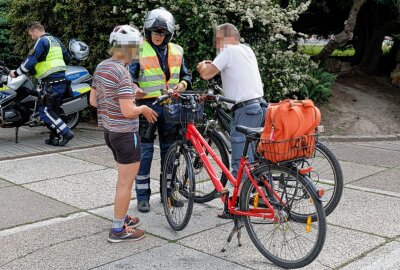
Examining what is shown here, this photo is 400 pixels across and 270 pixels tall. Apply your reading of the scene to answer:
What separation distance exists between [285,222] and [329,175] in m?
1.07

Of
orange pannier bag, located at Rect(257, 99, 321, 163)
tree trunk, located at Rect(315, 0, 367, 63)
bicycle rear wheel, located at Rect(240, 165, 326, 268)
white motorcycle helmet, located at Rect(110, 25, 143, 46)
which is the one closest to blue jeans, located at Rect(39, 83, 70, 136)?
white motorcycle helmet, located at Rect(110, 25, 143, 46)

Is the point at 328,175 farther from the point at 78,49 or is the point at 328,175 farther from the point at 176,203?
the point at 78,49

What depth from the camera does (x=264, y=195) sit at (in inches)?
161

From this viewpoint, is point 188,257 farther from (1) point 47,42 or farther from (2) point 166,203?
(1) point 47,42

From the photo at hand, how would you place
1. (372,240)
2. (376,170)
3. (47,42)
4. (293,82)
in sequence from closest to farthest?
(372,240), (376,170), (47,42), (293,82)

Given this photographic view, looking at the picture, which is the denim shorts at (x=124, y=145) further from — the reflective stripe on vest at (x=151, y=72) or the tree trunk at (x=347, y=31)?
the tree trunk at (x=347, y=31)

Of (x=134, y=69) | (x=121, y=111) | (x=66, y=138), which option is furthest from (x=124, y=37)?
(x=66, y=138)

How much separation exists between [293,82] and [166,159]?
5246 mm

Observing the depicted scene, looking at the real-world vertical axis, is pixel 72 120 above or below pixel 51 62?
below

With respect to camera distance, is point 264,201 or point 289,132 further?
point 264,201

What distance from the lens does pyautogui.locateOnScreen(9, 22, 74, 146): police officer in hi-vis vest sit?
796 cm

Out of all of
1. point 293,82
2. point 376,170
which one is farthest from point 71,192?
point 293,82

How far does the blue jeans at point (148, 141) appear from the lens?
521 cm

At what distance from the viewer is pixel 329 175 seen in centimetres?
495
